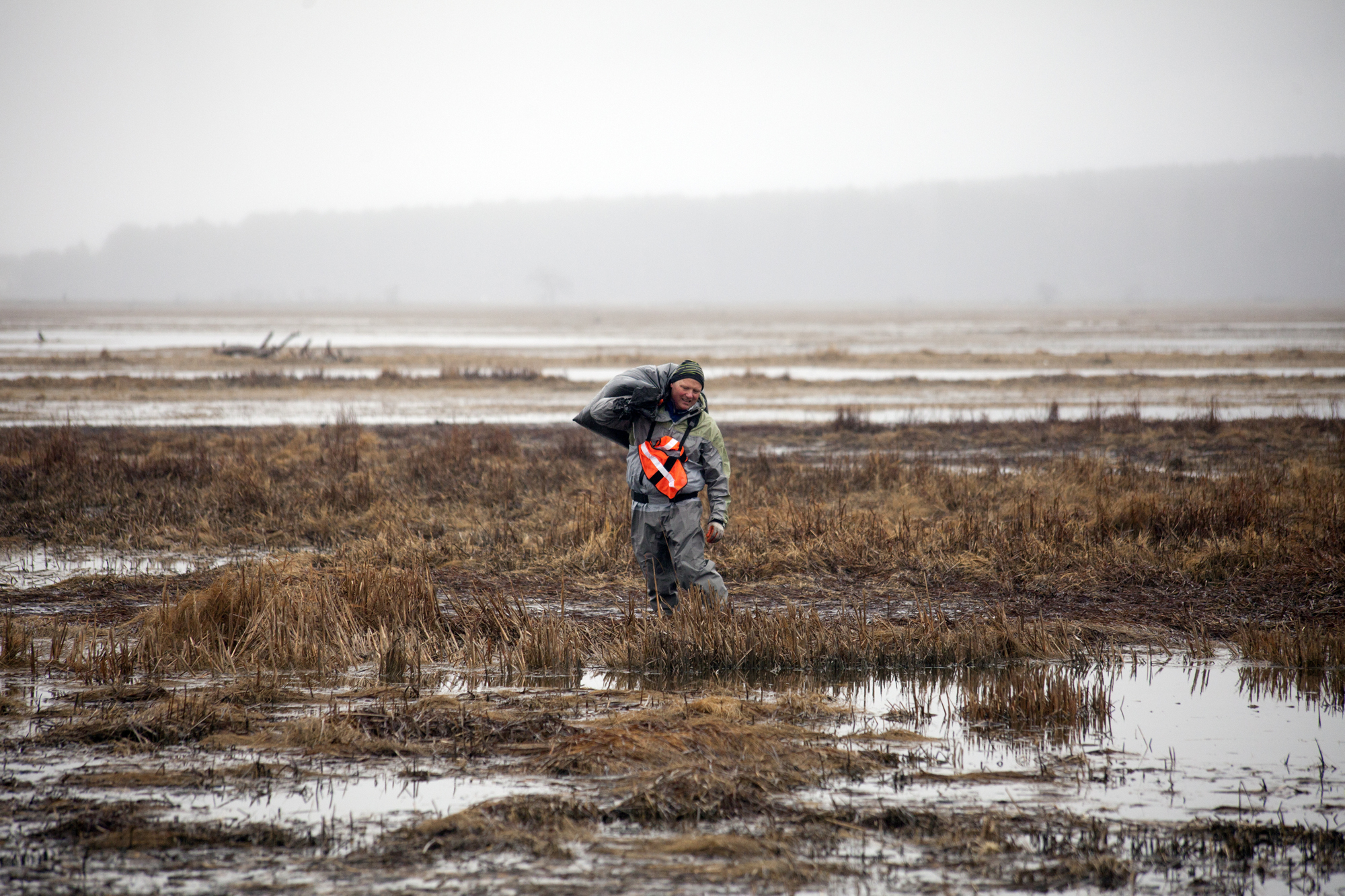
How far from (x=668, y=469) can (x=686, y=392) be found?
48cm

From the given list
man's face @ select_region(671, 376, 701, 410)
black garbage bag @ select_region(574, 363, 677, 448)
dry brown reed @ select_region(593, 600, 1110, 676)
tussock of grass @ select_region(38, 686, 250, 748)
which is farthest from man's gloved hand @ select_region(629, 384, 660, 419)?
tussock of grass @ select_region(38, 686, 250, 748)

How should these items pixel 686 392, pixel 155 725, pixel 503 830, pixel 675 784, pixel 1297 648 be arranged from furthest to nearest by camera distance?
1. pixel 1297 648
2. pixel 686 392
3. pixel 155 725
4. pixel 675 784
5. pixel 503 830

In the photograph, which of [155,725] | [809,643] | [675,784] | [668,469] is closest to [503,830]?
[675,784]

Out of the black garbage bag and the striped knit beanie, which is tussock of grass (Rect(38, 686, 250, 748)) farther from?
the striped knit beanie

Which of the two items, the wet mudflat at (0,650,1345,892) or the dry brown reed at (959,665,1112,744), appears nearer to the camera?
the wet mudflat at (0,650,1345,892)

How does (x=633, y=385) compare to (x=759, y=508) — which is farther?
(x=759, y=508)

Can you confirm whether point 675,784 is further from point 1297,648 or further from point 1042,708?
point 1297,648

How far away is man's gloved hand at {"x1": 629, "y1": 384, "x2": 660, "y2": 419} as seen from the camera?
628cm

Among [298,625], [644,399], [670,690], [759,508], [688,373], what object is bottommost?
[670,690]

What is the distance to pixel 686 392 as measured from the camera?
6238mm

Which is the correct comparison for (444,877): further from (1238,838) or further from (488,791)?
(1238,838)

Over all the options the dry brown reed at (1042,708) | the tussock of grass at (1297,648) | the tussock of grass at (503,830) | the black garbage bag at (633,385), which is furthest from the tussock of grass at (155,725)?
the tussock of grass at (1297,648)

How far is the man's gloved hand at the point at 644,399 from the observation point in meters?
6.28

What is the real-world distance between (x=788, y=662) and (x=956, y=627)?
4.42 ft
